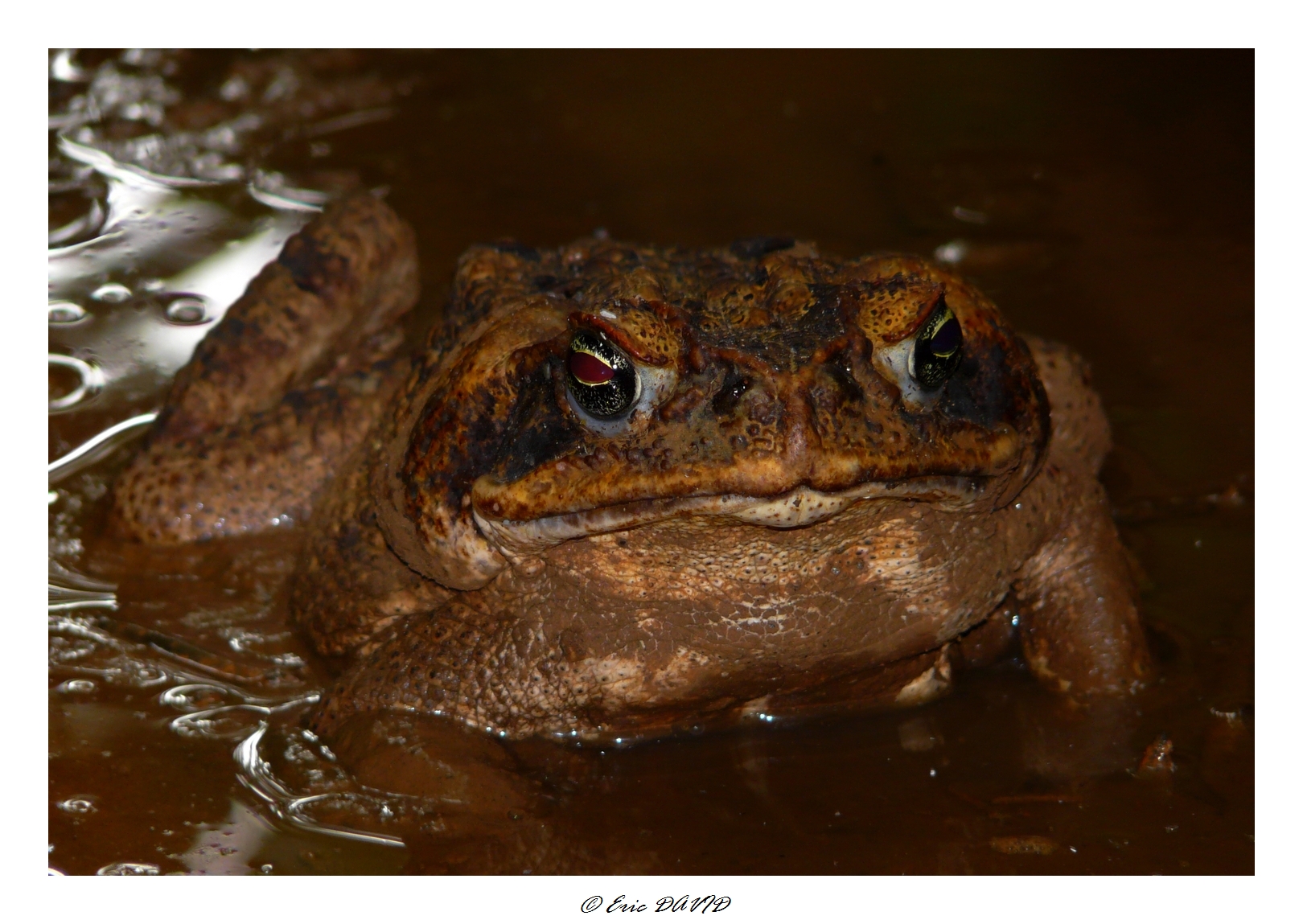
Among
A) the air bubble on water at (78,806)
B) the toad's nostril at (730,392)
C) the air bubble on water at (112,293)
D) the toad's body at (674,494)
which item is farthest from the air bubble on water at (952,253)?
the air bubble on water at (78,806)

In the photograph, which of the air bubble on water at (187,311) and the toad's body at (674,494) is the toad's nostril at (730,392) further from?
the air bubble on water at (187,311)

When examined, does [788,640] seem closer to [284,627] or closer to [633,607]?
[633,607]

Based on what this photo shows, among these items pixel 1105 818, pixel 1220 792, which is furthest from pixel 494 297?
pixel 1220 792

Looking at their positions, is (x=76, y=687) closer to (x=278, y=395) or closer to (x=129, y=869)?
(x=129, y=869)

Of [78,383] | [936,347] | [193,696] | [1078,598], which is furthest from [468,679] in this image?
[78,383]

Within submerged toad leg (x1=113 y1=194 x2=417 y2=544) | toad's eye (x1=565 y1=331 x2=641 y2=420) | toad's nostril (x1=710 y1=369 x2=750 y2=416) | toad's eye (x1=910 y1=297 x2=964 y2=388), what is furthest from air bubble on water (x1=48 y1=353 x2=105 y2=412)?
toad's eye (x1=910 y1=297 x2=964 y2=388)

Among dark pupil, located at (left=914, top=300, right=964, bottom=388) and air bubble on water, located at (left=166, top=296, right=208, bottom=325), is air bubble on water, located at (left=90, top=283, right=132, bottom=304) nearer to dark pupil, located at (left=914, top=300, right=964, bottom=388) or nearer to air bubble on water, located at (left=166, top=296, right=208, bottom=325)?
air bubble on water, located at (left=166, top=296, right=208, bottom=325)
